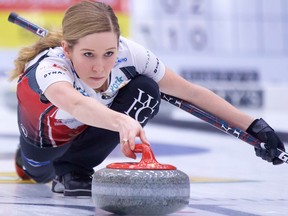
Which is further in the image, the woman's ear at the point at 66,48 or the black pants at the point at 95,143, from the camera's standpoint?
the black pants at the point at 95,143

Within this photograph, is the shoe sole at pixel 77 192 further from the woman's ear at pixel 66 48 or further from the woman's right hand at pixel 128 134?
the woman's right hand at pixel 128 134

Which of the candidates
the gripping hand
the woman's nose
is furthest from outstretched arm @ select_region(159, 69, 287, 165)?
the woman's nose

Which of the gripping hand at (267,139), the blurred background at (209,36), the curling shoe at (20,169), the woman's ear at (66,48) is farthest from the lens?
the blurred background at (209,36)

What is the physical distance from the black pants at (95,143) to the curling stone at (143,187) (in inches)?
24.9

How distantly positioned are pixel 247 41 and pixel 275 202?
7.69m

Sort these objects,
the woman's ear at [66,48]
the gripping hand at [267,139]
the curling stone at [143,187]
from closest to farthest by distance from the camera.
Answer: the curling stone at [143,187], the woman's ear at [66,48], the gripping hand at [267,139]

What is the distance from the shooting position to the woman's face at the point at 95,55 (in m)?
2.21

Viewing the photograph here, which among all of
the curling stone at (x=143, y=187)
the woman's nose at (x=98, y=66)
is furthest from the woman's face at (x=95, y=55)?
the curling stone at (x=143, y=187)

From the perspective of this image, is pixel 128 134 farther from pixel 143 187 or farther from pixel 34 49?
pixel 34 49

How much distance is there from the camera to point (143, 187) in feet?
6.56

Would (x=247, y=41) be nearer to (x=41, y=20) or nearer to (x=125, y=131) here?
(x=41, y=20)

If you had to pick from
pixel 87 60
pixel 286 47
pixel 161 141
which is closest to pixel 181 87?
pixel 87 60

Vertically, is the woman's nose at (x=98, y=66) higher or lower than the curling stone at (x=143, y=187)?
higher

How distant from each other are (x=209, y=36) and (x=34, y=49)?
7.49 m
